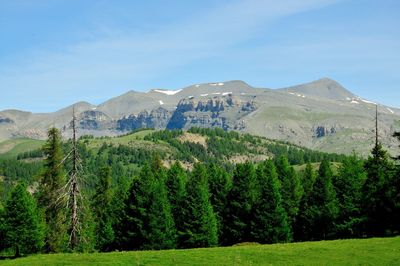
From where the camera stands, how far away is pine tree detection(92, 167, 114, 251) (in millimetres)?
94438

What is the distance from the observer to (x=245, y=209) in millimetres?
81500

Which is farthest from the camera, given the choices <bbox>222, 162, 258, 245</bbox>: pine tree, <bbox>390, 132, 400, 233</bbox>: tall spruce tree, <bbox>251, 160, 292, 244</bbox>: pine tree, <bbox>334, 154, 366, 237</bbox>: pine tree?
<bbox>222, 162, 258, 245</bbox>: pine tree

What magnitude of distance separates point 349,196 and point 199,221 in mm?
24704

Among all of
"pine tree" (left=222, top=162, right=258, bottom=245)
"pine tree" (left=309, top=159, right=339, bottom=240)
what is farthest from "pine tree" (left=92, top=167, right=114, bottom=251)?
"pine tree" (left=309, top=159, right=339, bottom=240)

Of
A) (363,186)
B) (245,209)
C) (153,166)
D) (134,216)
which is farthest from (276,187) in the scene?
(153,166)

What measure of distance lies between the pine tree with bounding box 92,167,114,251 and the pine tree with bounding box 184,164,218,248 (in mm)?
22403

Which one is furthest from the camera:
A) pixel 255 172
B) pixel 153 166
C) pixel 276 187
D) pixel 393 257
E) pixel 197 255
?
pixel 153 166

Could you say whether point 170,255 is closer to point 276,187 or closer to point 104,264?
point 104,264

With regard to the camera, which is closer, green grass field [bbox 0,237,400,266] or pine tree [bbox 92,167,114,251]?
green grass field [bbox 0,237,400,266]

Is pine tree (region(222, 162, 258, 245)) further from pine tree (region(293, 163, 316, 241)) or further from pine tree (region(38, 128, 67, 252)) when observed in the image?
pine tree (region(38, 128, 67, 252))

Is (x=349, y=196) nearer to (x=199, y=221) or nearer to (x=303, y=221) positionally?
(x=303, y=221)

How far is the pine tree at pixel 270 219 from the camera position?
76312 mm

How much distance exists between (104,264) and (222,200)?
4415 cm

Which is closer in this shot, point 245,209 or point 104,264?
point 104,264
